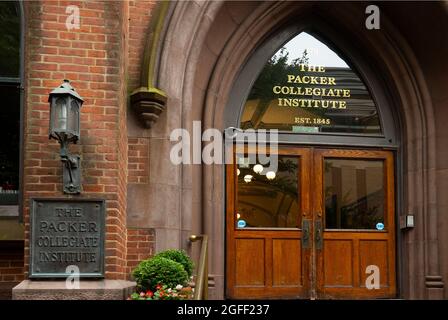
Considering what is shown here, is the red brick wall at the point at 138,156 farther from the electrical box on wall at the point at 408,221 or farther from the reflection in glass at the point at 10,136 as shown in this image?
the electrical box on wall at the point at 408,221

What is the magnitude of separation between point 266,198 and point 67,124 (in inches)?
138

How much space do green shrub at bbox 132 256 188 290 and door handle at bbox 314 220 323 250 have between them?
9.22 ft

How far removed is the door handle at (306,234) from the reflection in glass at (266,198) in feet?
0.29

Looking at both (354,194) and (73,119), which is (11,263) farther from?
(354,194)

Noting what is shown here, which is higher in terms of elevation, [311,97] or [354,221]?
[311,97]

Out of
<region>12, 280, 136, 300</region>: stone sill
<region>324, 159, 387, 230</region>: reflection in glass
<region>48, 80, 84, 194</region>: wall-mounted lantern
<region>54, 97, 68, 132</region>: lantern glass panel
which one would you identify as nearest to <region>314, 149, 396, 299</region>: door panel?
<region>324, 159, 387, 230</region>: reflection in glass

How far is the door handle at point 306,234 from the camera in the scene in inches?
334

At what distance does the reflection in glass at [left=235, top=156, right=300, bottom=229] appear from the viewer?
8484mm

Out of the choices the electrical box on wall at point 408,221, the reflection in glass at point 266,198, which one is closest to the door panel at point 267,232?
the reflection in glass at point 266,198

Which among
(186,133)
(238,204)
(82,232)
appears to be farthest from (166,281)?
(238,204)

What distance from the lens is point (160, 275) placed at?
20.1 feet

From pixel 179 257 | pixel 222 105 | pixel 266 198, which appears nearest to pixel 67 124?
pixel 179 257

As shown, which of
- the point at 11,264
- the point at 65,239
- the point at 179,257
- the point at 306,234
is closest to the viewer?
the point at 65,239

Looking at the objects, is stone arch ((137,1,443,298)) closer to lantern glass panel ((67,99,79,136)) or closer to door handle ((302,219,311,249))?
door handle ((302,219,311,249))
